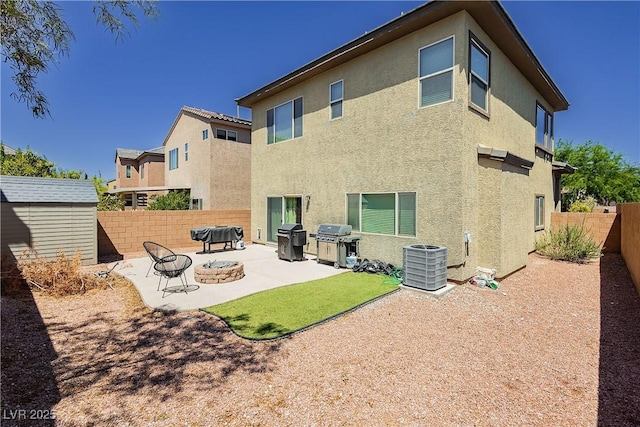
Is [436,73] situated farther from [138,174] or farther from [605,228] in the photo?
[138,174]

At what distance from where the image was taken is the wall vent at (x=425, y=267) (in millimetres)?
7484

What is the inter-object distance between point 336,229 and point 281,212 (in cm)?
421

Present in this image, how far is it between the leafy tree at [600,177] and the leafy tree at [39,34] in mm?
32180

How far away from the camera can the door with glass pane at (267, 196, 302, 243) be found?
1320 cm

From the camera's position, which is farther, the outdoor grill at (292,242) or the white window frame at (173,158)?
the white window frame at (173,158)

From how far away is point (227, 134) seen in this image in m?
19.8

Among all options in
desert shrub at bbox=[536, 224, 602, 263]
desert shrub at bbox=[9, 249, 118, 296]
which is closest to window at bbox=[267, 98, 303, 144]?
desert shrub at bbox=[9, 249, 118, 296]

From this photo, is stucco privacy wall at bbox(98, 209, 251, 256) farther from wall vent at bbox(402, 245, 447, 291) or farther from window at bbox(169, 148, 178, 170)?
wall vent at bbox(402, 245, 447, 291)

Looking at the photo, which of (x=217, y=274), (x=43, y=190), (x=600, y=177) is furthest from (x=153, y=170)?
(x=600, y=177)

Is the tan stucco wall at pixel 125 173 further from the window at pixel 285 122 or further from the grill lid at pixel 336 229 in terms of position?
the grill lid at pixel 336 229

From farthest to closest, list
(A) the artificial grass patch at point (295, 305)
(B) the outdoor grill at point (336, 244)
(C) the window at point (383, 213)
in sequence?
(B) the outdoor grill at point (336, 244) < (C) the window at point (383, 213) < (A) the artificial grass patch at point (295, 305)

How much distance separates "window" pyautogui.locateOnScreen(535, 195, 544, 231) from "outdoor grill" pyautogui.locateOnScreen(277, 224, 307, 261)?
33.0 feet

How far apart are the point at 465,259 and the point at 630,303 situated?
11.4 ft

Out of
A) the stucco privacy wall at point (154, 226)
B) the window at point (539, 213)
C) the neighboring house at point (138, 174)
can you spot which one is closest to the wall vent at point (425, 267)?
the window at point (539, 213)
